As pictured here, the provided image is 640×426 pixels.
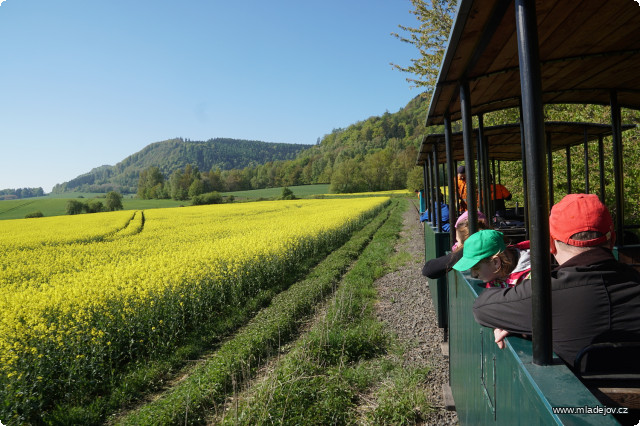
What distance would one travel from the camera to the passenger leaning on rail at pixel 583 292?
57.2 inches

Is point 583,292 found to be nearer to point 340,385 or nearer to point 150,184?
point 340,385

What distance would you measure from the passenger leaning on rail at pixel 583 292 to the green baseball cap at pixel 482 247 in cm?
55

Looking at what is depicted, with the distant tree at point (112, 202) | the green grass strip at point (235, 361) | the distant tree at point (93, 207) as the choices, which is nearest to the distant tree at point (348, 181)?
the distant tree at point (112, 202)

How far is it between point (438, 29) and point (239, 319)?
1079 centimetres

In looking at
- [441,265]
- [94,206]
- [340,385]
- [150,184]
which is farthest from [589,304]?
[150,184]

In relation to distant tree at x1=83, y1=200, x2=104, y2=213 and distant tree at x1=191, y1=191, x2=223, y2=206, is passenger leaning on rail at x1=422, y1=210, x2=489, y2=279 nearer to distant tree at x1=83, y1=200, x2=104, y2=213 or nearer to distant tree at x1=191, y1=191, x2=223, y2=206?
distant tree at x1=83, y1=200, x2=104, y2=213

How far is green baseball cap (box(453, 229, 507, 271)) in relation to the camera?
2.20 m

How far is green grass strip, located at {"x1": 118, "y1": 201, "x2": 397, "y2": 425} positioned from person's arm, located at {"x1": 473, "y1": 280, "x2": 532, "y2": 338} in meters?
2.75

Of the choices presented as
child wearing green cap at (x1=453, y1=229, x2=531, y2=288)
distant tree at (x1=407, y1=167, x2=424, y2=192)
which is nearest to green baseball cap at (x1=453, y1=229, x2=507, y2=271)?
child wearing green cap at (x1=453, y1=229, x2=531, y2=288)

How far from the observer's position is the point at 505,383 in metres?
1.62

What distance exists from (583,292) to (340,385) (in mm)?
3332

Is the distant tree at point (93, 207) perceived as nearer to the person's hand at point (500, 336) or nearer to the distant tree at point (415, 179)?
the distant tree at point (415, 179)

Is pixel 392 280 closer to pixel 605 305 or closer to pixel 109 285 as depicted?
pixel 109 285

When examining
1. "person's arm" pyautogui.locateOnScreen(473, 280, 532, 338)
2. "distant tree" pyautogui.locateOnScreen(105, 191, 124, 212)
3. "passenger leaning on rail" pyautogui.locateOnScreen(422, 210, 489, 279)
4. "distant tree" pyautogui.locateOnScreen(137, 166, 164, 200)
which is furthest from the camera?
"distant tree" pyautogui.locateOnScreen(137, 166, 164, 200)
